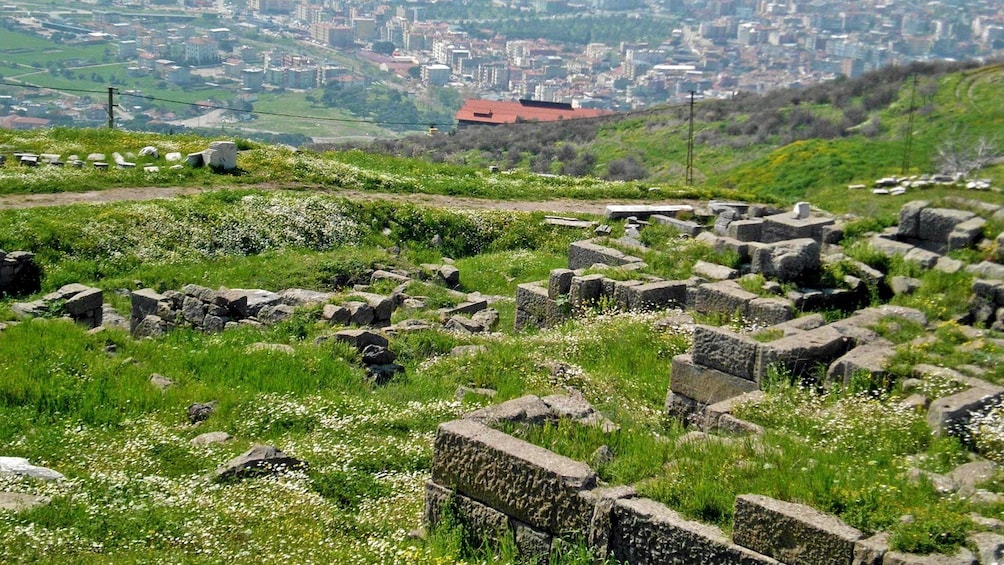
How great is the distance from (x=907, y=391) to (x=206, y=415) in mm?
7483

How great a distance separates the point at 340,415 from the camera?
12.1 metres

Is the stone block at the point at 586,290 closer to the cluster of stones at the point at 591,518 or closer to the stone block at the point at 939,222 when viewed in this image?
the stone block at the point at 939,222

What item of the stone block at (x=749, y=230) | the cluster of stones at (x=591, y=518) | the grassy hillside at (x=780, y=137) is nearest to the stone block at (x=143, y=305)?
the cluster of stones at (x=591, y=518)

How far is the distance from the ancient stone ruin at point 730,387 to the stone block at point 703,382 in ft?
0.04

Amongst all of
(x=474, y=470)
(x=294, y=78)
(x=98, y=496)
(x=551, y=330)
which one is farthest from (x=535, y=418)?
(x=294, y=78)

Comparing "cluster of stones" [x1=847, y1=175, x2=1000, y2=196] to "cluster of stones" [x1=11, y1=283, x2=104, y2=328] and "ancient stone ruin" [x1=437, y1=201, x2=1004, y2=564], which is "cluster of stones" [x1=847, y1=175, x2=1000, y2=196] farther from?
"cluster of stones" [x1=11, y1=283, x2=104, y2=328]

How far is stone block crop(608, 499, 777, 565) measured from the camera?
7.54m

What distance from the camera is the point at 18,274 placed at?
1830 centimetres

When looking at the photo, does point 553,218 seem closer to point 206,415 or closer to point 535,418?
point 206,415

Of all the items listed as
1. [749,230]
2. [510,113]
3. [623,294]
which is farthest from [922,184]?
[510,113]

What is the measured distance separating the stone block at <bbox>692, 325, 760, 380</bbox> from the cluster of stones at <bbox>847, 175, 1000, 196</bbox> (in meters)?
17.8

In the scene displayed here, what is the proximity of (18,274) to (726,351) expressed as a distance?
1239 centimetres

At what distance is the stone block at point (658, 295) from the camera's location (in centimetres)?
1630

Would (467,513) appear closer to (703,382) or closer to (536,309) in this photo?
(703,382)
